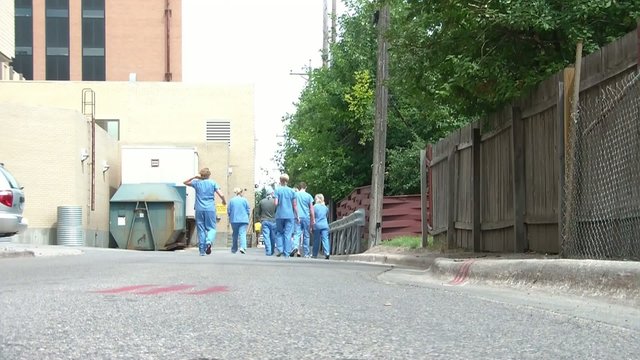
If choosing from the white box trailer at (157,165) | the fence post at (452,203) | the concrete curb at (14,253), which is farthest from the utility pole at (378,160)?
the white box trailer at (157,165)

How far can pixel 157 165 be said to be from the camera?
3189 cm

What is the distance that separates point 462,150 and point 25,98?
1221 inches

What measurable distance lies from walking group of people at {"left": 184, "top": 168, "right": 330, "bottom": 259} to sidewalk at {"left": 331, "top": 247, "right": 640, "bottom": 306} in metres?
6.00

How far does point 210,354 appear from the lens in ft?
13.2

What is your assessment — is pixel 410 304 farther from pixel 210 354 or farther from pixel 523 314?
pixel 210 354

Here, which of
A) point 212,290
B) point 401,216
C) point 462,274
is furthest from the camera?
point 401,216

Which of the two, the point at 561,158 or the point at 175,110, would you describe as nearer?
the point at 561,158

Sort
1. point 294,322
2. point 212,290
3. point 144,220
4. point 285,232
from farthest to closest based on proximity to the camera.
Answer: point 144,220 → point 285,232 → point 212,290 → point 294,322

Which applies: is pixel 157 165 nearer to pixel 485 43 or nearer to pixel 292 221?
pixel 292 221

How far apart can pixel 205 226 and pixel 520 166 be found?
702cm

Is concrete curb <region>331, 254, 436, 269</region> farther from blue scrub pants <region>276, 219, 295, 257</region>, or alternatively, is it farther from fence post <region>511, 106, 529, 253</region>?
blue scrub pants <region>276, 219, 295, 257</region>

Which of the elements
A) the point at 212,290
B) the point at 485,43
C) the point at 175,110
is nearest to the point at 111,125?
the point at 175,110

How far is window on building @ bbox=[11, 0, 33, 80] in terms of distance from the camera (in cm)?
5209

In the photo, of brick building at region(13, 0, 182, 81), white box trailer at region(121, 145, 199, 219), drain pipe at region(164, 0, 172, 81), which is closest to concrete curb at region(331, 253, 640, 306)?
white box trailer at region(121, 145, 199, 219)
